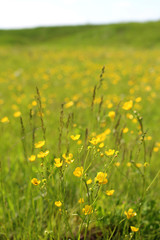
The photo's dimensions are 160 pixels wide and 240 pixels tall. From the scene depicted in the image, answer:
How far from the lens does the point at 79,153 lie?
1250 millimetres

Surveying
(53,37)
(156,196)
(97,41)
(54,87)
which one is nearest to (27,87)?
(54,87)

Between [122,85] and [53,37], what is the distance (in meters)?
39.1

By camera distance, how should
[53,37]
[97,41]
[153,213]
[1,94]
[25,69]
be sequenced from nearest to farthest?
1. [153,213]
2. [1,94]
3. [25,69]
4. [97,41]
5. [53,37]

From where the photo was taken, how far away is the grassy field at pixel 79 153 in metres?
1.33

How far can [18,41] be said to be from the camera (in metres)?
35.4

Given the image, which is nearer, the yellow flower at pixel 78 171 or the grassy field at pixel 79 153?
the yellow flower at pixel 78 171

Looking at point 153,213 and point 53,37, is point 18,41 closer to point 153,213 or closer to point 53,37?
point 53,37

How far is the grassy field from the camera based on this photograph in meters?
1.33

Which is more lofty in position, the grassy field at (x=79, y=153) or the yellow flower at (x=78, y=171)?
the yellow flower at (x=78, y=171)

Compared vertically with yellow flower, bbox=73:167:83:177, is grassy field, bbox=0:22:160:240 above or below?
below

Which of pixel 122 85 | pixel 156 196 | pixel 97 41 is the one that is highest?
pixel 97 41

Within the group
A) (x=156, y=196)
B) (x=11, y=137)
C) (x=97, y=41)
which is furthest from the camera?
(x=97, y=41)

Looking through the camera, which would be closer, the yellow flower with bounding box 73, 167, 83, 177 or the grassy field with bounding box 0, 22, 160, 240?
the yellow flower with bounding box 73, 167, 83, 177

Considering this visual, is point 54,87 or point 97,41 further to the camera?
point 97,41
